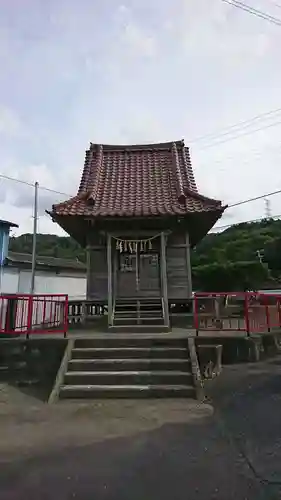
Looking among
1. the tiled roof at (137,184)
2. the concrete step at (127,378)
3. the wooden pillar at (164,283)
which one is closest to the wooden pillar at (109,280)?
the tiled roof at (137,184)

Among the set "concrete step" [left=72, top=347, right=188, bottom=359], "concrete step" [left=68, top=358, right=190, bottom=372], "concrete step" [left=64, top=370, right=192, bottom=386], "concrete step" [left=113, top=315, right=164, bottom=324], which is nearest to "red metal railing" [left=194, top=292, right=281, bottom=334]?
"concrete step" [left=113, top=315, right=164, bottom=324]

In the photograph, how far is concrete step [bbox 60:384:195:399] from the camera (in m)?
6.66

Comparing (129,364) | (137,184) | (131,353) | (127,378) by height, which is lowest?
(127,378)

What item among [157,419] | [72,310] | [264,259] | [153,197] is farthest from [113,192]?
[264,259]

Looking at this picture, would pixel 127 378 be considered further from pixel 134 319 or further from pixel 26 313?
pixel 134 319

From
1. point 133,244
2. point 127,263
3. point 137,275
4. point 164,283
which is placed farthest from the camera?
point 127,263

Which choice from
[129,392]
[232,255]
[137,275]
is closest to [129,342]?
[129,392]

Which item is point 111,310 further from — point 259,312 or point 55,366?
point 259,312

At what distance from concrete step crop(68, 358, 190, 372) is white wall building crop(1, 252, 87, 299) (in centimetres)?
1546

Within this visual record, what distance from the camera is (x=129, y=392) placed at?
6.74 metres

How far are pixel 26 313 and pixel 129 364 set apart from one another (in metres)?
3.41

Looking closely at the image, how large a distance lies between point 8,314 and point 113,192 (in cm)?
611

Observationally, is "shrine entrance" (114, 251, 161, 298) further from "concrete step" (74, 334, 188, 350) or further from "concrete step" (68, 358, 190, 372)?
"concrete step" (68, 358, 190, 372)

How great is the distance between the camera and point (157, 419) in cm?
553
